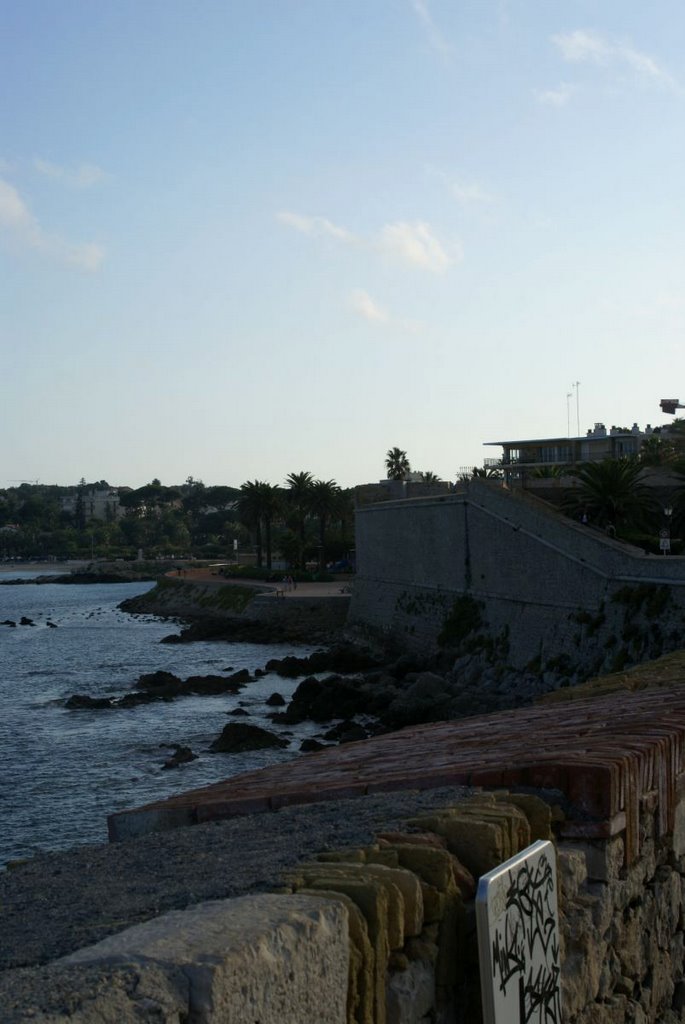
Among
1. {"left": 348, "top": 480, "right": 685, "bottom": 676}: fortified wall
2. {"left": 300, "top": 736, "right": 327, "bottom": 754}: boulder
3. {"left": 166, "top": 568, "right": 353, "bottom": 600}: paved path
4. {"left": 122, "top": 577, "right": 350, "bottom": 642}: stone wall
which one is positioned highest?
{"left": 348, "top": 480, "right": 685, "bottom": 676}: fortified wall

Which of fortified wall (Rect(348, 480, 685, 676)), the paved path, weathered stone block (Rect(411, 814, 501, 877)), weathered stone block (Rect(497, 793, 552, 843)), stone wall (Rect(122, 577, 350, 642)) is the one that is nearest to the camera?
weathered stone block (Rect(411, 814, 501, 877))

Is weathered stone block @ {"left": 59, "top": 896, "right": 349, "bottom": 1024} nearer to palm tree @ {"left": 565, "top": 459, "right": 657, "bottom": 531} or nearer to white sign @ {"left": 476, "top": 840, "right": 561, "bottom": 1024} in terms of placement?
white sign @ {"left": 476, "top": 840, "right": 561, "bottom": 1024}

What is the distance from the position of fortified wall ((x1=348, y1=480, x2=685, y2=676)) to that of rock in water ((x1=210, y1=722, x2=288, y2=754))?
8.08 metres

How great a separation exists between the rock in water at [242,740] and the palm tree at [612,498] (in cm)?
1386

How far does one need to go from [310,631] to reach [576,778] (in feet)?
166

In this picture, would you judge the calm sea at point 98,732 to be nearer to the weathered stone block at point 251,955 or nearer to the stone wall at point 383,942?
the stone wall at point 383,942

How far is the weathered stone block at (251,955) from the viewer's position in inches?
106

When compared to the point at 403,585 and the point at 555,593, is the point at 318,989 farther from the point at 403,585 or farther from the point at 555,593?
the point at 403,585

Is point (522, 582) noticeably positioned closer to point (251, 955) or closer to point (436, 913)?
point (436, 913)

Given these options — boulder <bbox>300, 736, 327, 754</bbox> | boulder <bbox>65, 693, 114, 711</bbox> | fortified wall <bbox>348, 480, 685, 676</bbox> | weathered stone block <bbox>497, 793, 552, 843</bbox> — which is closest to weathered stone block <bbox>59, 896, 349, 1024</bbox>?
weathered stone block <bbox>497, 793, 552, 843</bbox>

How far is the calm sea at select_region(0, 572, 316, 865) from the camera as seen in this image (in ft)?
→ 70.2

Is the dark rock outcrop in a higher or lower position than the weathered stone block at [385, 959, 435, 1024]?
lower

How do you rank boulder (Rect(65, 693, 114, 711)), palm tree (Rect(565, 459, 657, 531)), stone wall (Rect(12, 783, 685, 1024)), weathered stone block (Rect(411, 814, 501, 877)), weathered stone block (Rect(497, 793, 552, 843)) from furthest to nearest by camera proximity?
boulder (Rect(65, 693, 114, 711)) < palm tree (Rect(565, 459, 657, 531)) < weathered stone block (Rect(497, 793, 552, 843)) < weathered stone block (Rect(411, 814, 501, 877)) < stone wall (Rect(12, 783, 685, 1024))

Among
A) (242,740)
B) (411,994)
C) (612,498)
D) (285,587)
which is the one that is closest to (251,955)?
(411,994)
